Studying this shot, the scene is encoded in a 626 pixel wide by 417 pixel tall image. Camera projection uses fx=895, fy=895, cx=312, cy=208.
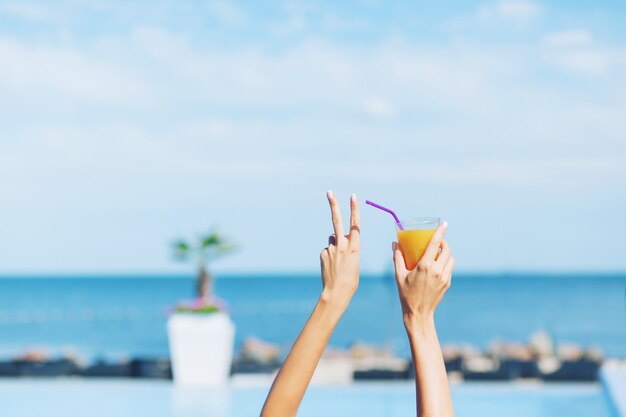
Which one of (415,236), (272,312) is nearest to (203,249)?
(415,236)

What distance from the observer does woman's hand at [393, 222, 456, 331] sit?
5.50ft

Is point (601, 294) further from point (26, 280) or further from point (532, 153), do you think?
point (26, 280)

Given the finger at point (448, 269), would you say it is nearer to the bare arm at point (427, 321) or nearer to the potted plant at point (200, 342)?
the bare arm at point (427, 321)

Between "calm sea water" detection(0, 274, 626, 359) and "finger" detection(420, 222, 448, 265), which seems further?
"calm sea water" detection(0, 274, 626, 359)

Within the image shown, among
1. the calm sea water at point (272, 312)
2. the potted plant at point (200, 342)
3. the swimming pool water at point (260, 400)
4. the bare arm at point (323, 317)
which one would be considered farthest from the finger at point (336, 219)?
the calm sea water at point (272, 312)

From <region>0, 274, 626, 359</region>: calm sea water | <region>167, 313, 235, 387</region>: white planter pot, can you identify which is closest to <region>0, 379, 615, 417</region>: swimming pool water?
<region>167, 313, 235, 387</region>: white planter pot

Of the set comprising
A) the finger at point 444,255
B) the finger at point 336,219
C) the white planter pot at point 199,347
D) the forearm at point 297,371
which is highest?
the finger at point 336,219

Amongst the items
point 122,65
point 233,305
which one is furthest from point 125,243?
point 233,305

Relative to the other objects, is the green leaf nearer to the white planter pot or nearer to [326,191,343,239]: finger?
the white planter pot

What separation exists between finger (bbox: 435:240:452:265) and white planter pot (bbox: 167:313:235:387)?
660cm

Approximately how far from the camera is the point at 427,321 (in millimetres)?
1705

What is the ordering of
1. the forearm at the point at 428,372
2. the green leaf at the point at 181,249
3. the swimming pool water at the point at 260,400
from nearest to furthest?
1. the forearm at the point at 428,372
2. the swimming pool water at the point at 260,400
3. the green leaf at the point at 181,249

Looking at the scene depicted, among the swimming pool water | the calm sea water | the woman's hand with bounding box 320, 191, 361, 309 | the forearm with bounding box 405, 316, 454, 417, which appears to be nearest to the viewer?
the forearm with bounding box 405, 316, 454, 417

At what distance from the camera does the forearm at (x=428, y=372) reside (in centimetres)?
163
